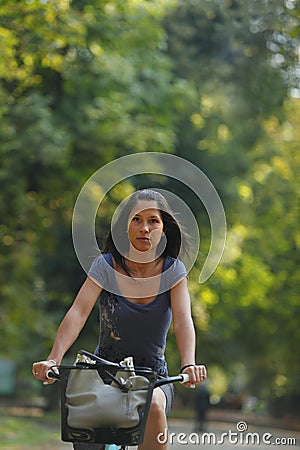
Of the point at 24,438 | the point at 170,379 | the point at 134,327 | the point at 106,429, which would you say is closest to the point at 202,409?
the point at 24,438

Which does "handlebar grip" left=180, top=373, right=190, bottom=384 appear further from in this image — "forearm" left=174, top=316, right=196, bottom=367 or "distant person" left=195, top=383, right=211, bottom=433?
"distant person" left=195, top=383, right=211, bottom=433

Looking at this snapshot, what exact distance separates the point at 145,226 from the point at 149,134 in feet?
49.6

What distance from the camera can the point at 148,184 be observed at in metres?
21.0

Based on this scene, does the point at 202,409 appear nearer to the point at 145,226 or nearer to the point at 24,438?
the point at 24,438

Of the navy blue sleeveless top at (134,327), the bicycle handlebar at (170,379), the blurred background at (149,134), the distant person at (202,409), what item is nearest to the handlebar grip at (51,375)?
the bicycle handlebar at (170,379)

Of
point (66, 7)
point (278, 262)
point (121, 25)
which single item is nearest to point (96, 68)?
point (121, 25)

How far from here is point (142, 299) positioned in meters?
4.04

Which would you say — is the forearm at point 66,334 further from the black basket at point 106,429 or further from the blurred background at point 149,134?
the blurred background at point 149,134

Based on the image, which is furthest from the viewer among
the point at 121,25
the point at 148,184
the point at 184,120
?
the point at 184,120

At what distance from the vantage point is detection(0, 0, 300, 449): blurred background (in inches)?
709

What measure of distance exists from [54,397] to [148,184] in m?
11.6

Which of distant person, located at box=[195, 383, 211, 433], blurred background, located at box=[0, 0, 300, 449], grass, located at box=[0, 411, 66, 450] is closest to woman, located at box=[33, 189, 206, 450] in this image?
blurred background, located at box=[0, 0, 300, 449]

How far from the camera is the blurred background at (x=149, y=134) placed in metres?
18.0

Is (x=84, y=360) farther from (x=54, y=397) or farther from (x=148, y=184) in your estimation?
(x=54, y=397)
